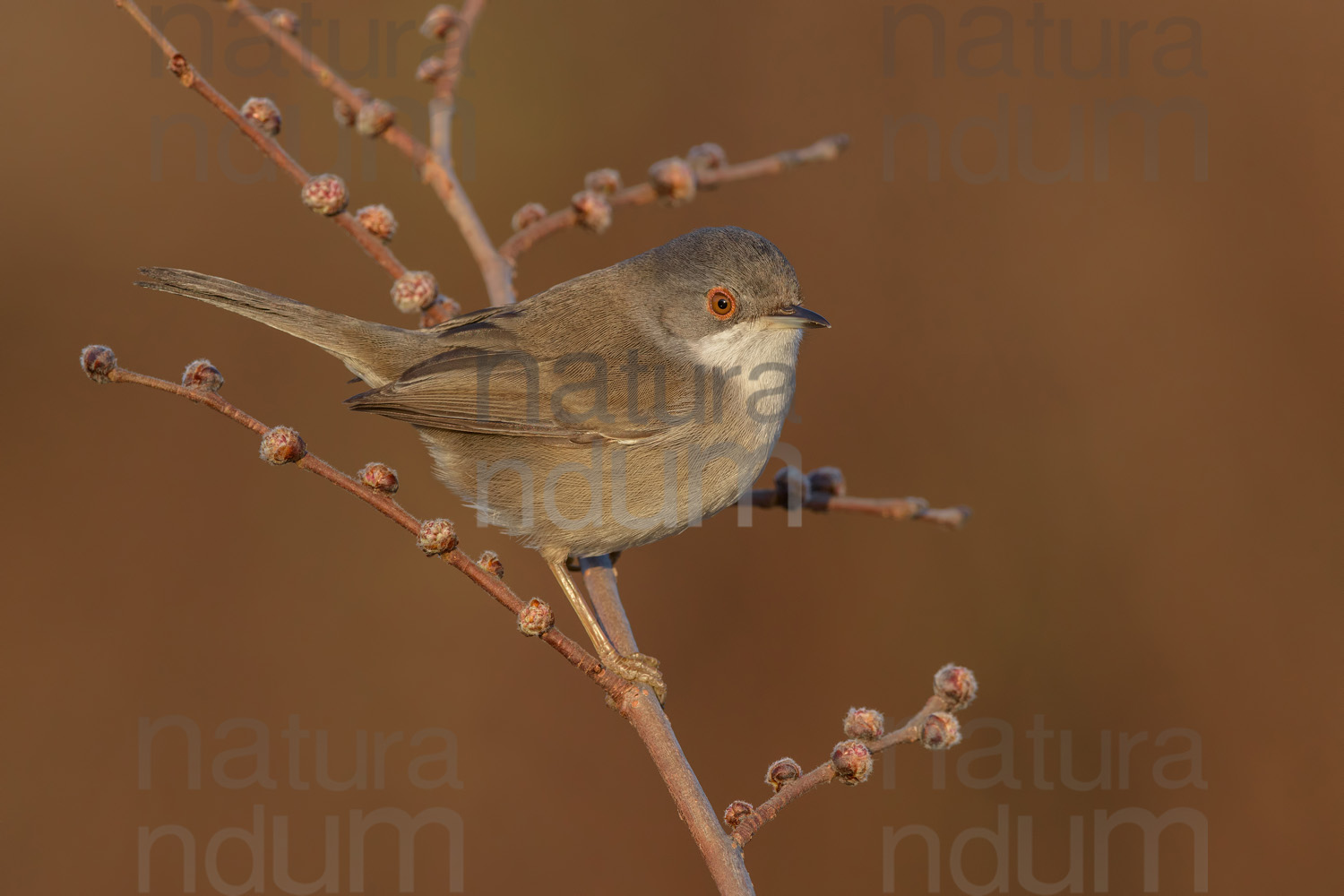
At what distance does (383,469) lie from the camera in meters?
2.66

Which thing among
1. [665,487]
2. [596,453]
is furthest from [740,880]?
[596,453]

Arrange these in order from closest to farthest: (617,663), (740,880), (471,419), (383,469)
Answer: (740,880), (383,469), (617,663), (471,419)

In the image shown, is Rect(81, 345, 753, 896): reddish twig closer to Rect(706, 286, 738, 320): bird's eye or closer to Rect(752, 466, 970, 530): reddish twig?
Rect(752, 466, 970, 530): reddish twig

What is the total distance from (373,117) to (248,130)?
2.09ft

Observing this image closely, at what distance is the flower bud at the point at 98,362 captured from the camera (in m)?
2.46

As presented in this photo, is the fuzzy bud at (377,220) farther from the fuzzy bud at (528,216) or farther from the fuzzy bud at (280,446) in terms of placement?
the fuzzy bud at (280,446)

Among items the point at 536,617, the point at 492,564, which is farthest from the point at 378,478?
the point at 536,617

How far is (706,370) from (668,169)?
2.56 ft

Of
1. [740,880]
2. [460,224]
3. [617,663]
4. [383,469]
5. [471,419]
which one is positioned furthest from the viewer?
[460,224]

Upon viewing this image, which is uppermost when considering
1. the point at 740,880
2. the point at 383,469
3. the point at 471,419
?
the point at 471,419

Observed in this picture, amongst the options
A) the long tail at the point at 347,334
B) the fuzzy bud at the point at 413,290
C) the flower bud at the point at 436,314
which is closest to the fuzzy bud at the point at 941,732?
the long tail at the point at 347,334

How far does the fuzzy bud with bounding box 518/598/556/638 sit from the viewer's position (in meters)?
2.55

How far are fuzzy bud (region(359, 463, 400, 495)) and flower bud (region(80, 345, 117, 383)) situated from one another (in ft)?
2.27

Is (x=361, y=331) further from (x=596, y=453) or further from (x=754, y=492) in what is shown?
(x=754, y=492)
